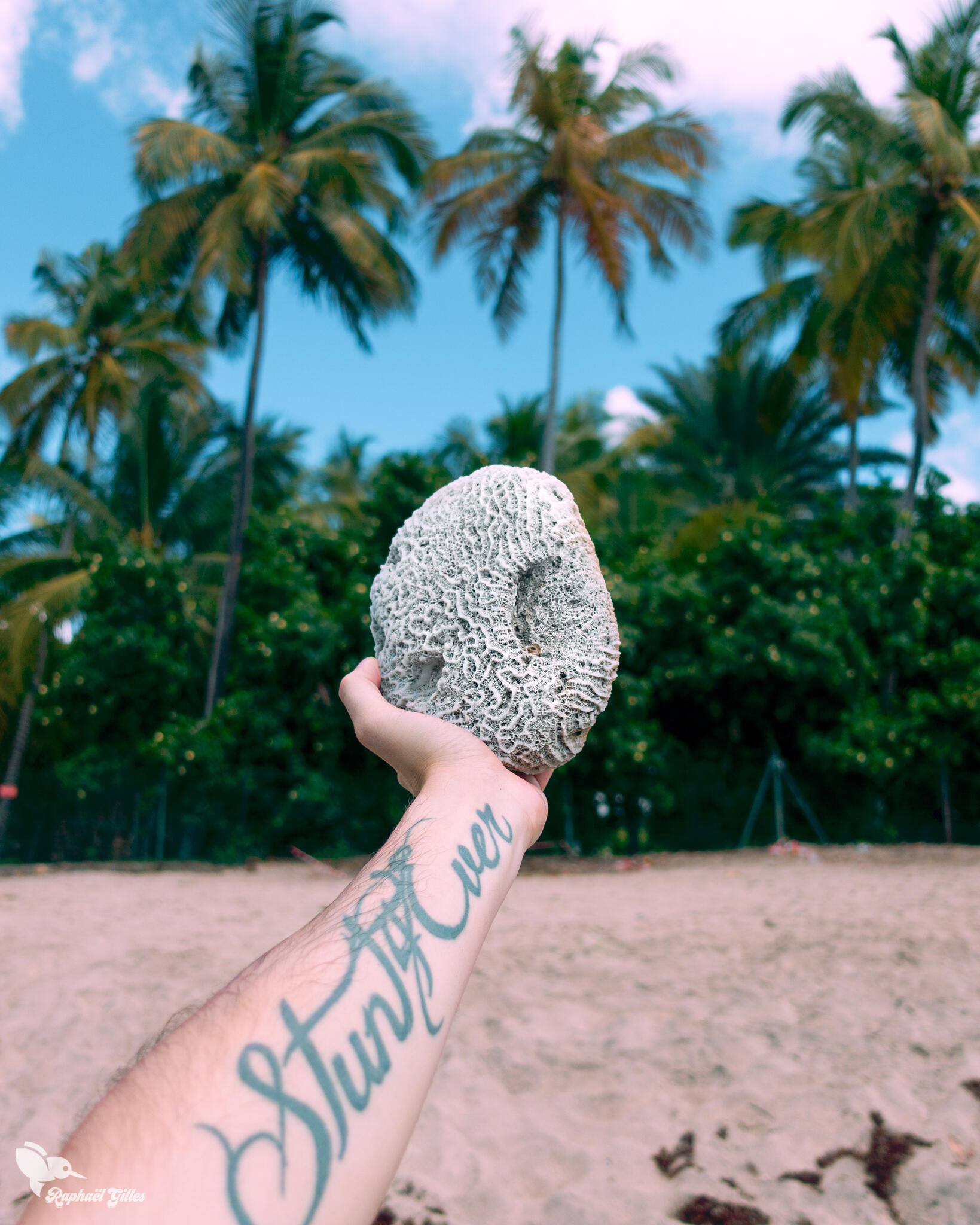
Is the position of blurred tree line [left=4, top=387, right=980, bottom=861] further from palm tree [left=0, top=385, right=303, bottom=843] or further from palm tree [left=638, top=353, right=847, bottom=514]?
palm tree [left=638, top=353, right=847, bottom=514]

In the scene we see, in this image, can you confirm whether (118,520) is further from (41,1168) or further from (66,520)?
(41,1168)

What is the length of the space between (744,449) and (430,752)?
890 inches

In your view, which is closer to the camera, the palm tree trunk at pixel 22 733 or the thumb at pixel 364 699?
the thumb at pixel 364 699

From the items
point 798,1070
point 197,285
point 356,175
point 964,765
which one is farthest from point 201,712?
point 798,1070

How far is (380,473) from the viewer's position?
1302 cm

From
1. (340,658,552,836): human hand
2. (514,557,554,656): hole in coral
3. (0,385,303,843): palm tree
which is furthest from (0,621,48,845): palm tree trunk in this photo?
(340,658,552,836): human hand

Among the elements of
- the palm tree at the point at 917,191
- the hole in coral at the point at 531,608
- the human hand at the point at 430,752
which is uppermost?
the palm tree at the point at 917,191

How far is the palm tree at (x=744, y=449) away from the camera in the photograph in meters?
22.4

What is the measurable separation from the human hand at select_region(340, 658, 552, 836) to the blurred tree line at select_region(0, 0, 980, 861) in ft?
33.5

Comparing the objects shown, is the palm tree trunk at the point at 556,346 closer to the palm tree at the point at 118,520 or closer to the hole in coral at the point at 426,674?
the palm tree at the point at 118,520

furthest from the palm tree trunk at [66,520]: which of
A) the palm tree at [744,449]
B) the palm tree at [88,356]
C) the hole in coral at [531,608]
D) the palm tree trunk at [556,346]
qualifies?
the hole in coral at [531,608]

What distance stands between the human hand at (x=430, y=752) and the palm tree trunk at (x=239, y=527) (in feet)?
39.8

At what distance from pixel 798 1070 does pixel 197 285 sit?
598 inches

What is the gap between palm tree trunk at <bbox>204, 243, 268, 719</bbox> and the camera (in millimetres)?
14695
